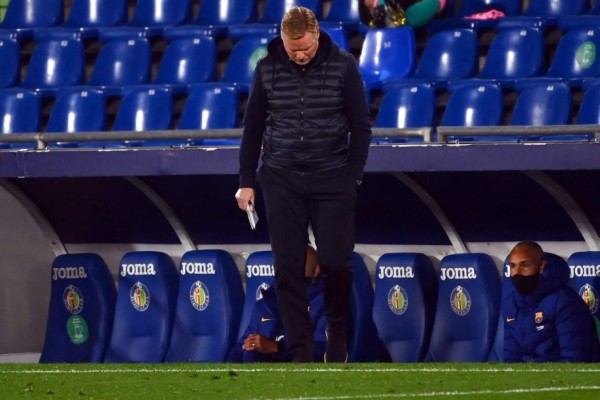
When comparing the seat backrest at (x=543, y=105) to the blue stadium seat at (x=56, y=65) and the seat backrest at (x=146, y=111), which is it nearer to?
the seat backrest at (x=146, y=111)

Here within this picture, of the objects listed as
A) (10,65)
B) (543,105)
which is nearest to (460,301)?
(543,105)

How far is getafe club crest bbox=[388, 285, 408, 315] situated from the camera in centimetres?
905

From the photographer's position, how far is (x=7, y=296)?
1002 cm

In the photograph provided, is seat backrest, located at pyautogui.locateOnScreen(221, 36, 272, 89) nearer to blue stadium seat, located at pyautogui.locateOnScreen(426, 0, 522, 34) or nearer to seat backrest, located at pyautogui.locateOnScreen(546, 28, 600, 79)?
blue stadium seat, located at pyautogui.locateOnScreen(426, 0, 522, 34)

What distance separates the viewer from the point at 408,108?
32.7 feet

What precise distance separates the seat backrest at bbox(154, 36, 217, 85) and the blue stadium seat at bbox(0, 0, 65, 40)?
5.53 ft

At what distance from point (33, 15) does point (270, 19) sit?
7.95 ft

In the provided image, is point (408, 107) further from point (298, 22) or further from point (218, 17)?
point (298, 22)

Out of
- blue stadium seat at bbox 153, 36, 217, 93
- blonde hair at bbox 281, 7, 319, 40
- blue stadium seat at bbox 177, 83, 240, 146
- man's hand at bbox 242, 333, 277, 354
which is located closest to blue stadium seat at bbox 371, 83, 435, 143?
blue stadium seat at bbox 177, 83, 240, 146

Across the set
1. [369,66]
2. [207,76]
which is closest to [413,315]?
[369,66]

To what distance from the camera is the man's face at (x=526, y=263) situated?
26.1 ft

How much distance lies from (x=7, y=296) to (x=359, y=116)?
434 cm

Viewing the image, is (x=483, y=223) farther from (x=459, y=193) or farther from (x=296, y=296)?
(x=296, y=296)

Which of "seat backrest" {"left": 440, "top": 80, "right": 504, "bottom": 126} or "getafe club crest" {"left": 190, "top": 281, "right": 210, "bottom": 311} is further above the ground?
"seat backrest" {"left": 440, "top": 80, "right": 504, "bottom": 126}
